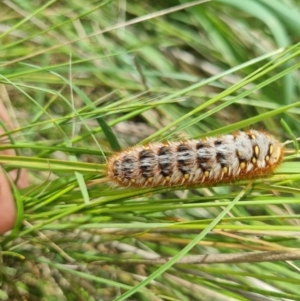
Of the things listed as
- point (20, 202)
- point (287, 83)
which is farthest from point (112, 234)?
point (287, 83)

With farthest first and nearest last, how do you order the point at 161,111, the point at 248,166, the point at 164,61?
1. the point at 164,61
2. the point at 161,111
3. the point at 248,166

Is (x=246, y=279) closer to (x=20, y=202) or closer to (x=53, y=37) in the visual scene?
(x=20, y=202)

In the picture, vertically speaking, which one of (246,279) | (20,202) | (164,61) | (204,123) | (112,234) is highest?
(164,61)

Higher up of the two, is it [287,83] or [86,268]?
[287,83]

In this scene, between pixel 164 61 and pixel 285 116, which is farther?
pixel 164 61

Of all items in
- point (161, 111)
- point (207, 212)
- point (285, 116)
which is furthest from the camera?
point (161, 111)

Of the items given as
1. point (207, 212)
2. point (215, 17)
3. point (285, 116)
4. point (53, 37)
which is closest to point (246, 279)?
point (207, 212)
